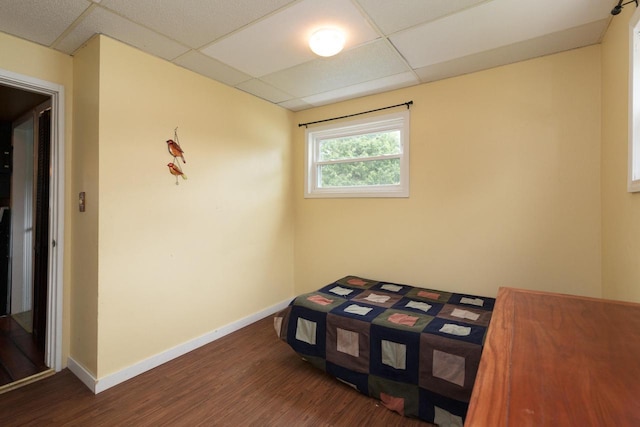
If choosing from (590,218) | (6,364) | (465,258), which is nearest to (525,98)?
(590,218)

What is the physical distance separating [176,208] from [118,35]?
1.30 meters

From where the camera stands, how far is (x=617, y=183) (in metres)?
1.79

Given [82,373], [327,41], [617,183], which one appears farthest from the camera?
[82,373]

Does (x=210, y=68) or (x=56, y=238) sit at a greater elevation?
(x=210, y=68)

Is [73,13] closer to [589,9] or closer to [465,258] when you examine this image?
[589,9]

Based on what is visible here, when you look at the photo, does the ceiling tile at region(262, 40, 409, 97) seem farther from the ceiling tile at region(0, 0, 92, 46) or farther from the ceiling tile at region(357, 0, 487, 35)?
the ceiling tile at region(0, 0, 92, 46)

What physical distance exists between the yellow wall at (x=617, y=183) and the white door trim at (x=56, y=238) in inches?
146

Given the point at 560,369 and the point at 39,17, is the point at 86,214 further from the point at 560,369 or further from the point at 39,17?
the point at 560,369

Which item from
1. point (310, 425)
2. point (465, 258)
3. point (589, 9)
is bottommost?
point (310, 425)

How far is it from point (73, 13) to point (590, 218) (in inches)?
149

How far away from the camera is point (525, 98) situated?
239cm

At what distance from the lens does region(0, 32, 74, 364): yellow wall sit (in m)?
2.01

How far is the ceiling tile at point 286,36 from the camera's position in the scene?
181 cm

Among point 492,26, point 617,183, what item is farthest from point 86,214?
point 617,183
